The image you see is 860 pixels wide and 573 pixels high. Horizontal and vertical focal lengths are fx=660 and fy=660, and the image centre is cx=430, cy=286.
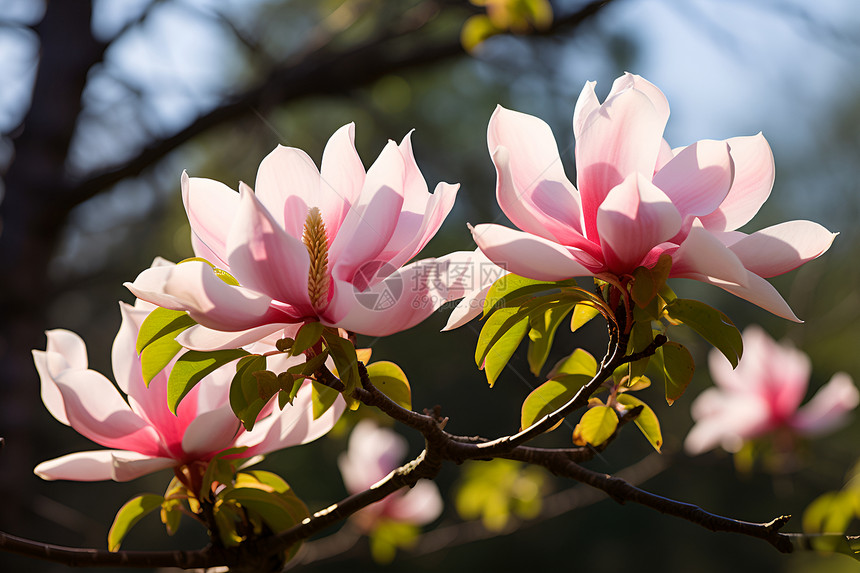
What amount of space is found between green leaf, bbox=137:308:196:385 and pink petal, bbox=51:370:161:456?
0.07 meters

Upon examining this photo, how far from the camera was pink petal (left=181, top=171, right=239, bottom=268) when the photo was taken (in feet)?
1.17

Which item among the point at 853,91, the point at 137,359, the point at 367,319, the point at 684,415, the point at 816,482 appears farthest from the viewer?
the point at 853,91

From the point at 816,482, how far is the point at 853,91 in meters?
7.16

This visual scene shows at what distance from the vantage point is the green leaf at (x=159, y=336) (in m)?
0.36

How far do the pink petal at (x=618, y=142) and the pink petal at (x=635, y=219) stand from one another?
0.11 feet

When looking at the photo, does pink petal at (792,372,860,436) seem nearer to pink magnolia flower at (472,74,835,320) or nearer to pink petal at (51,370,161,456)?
pink magnolia flower at (472,74,835,320)

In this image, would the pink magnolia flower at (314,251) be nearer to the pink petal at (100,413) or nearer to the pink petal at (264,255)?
the pink petal at (264,255)

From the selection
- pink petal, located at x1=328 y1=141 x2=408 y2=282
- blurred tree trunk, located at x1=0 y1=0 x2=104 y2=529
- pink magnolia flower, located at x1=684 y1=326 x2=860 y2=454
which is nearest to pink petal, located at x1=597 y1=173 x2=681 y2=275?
pink petal, located at x1=328 y1=141 x2=408 y2=282

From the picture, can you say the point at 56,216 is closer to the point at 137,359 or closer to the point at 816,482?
the point at 137,359

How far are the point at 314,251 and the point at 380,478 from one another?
1.27 m

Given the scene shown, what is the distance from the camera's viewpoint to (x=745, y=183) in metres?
0.35

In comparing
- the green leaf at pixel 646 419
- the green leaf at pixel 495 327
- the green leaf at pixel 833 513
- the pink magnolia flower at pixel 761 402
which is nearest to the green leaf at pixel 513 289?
the green leaf at pixel 495 327

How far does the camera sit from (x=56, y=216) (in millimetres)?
1485

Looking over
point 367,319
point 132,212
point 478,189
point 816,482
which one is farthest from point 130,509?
point 132,212
